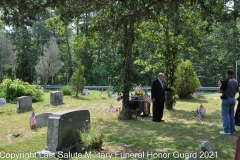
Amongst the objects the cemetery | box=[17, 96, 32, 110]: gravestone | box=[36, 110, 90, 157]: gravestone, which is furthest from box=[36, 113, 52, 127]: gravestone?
box=[17, 96, 32, 110]: gravestone

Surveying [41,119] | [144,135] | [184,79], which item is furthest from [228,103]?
[184,79]

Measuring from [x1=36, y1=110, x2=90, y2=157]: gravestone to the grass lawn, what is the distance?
622mm

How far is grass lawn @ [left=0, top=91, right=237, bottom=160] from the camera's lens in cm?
672

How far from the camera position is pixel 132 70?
1182cm

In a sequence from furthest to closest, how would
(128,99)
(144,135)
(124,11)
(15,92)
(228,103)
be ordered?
(15,92)
(128,99)
(124,11)
(144,135)
(228,103)

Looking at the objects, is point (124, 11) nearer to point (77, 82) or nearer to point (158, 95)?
point (158, 95)

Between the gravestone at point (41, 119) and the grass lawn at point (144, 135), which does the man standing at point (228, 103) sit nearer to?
the grass lawn at point (144, 135)

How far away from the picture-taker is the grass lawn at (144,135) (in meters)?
6.72

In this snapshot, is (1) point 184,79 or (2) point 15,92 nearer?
(2) point 15,92

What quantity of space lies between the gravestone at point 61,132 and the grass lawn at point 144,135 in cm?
62

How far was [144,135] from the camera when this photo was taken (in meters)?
8.74

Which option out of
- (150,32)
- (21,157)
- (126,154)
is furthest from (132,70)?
(21,157)

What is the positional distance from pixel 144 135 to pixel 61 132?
9.96 feet

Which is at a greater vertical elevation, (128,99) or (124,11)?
(124,11)
